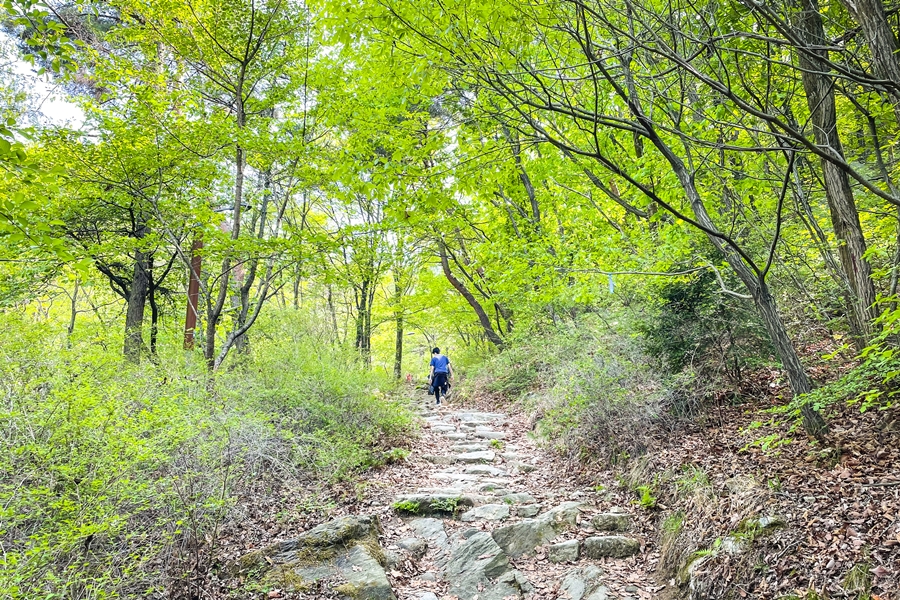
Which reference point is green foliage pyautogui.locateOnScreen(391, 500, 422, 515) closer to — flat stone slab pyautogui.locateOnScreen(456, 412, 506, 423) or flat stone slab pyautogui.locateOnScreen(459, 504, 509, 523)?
flat stone slab pyautogui.locateOnScreen(459, 504, 509, 523)

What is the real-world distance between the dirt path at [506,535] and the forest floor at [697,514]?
2cm

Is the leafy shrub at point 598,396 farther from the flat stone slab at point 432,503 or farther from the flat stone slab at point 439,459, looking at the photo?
the flat stone slab at point 432,503

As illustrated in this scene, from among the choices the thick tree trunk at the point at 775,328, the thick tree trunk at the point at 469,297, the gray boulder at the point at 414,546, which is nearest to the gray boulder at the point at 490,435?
the gray boulder at the point at 414,546

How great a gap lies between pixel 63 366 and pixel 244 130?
424 cm

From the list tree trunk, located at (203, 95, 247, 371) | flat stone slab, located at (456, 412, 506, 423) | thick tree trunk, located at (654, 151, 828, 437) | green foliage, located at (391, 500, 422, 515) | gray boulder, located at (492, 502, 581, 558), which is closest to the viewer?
thick tree trunk, located at (654, 151, 828, 437)

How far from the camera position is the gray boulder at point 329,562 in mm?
4070

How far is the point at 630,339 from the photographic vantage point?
7234mm

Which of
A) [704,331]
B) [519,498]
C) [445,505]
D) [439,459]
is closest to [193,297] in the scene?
[439,459]

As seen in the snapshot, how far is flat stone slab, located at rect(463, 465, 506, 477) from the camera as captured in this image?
7.10 metres

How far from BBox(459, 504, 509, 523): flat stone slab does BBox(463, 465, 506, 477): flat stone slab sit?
51.7 inches

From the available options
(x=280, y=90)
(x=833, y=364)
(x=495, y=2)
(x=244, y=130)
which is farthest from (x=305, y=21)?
(x=833, y=364)

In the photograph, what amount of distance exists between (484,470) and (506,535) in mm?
2167

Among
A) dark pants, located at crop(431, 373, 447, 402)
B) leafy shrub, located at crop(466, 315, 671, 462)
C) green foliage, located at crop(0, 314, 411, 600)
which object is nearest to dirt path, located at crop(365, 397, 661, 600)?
leafy shrub, located at crop(466, 315, 671, 462)

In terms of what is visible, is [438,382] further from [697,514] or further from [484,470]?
[697,514]
